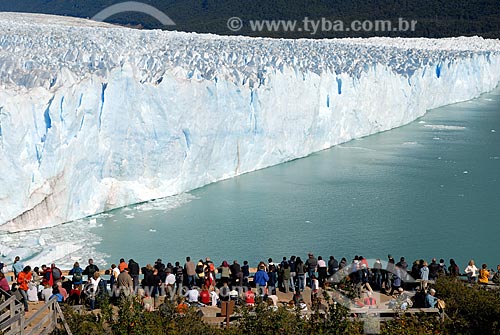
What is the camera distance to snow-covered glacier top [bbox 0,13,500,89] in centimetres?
1184

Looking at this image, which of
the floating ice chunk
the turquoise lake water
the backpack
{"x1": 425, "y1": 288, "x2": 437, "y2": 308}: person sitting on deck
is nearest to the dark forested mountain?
the floating ice chunk

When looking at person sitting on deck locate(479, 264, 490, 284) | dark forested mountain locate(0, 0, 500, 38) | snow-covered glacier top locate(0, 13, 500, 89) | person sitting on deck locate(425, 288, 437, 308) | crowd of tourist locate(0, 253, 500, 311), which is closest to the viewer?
person sitting on deck locate(425, 288, 437, 308)

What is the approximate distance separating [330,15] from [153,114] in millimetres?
32076

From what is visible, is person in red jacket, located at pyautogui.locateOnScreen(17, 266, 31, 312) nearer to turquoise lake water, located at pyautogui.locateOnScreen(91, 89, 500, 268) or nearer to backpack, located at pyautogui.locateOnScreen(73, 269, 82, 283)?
backpack, located at pyautogui.locateOnScreen(73, 269, 82, 283)

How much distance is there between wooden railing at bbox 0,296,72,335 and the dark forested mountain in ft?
99.2

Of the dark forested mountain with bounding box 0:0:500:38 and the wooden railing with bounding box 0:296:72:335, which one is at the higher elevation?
the dark forested mountain with bounding box 0:0:500:38

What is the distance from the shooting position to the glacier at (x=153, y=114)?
9.54 meters

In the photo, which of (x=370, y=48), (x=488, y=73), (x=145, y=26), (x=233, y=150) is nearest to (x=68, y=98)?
(x=233, y=150)

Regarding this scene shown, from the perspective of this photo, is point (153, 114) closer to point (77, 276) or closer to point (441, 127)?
point (77, 276)

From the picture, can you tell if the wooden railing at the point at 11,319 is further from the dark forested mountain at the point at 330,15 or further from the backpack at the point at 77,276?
the dark forested mountain at the point at 330,15

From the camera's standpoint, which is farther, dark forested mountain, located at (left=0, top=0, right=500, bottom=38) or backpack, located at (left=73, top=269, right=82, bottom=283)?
dark forested mountain, located at (left=0, top=0, right=500, bottom=38)

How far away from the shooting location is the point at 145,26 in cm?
4250

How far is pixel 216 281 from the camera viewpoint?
6.92 meters

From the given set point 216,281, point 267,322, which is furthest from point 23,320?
point 216,281
